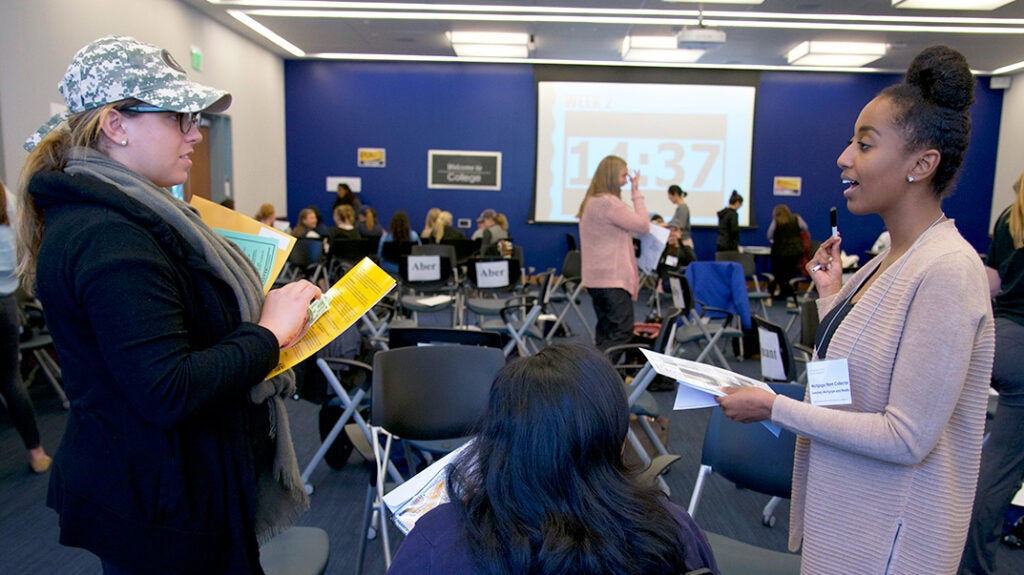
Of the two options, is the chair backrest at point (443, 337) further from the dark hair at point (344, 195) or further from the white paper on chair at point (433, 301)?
the dark hair at point (344, 195)

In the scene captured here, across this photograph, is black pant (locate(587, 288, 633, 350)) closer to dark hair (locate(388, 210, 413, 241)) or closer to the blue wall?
dark hair (locate(388, 210, 413, 241))

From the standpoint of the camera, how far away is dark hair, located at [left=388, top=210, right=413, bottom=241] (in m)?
7.57

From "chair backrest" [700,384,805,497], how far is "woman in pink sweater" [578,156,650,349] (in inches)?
93.9

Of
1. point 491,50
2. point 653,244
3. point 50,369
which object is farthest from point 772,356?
point 491,50

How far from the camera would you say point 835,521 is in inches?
50.4

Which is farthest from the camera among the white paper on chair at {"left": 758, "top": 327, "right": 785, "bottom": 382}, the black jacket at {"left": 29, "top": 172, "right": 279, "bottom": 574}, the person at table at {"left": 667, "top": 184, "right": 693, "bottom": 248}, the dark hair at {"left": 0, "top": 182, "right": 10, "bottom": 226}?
the person at table at {"left": 667, "top": 184, "right": 693, "bottom": 248}

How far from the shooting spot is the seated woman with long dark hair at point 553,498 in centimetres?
84

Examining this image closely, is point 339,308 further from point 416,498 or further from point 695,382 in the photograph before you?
point 695,382

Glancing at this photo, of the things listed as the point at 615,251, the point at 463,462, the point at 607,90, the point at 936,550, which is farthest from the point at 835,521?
Answer: the point at 607,90

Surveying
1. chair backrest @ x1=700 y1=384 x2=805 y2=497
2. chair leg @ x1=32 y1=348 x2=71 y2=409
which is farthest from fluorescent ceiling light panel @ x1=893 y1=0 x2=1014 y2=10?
chair leg @ x1=32 y1=348 x2=71 y2=409

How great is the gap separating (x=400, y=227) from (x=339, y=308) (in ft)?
21.2

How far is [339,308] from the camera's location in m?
1.26

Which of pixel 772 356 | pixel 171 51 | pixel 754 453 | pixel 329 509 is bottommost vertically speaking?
pixel 329 509

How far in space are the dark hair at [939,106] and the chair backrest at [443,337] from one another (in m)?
1.92
